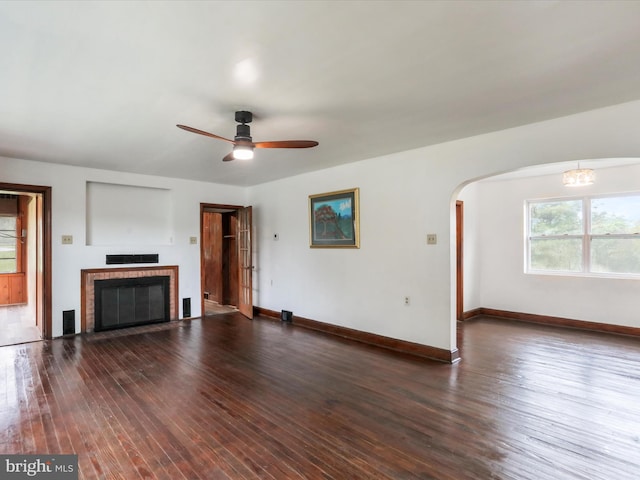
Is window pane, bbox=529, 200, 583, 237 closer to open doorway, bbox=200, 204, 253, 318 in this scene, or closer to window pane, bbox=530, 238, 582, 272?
window pane, bbox=530, 238, 582, 272

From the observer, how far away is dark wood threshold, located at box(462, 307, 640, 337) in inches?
203

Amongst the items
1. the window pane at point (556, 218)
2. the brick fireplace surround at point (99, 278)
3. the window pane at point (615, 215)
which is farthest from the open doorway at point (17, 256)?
the window pane at point (615, 215)

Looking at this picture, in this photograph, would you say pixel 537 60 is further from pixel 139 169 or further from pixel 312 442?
pixel 139 169

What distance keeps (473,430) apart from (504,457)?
1.03ft

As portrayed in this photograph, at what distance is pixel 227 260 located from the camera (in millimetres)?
8016

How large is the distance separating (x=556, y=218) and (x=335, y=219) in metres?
3.98

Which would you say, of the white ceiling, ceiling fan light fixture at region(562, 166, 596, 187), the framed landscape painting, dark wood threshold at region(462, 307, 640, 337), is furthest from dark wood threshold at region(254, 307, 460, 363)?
ceiling fan light fixture at region(562, 166, 596, 187)

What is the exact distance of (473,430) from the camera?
2.49 meters

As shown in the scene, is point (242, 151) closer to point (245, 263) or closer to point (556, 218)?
point (245, 263)

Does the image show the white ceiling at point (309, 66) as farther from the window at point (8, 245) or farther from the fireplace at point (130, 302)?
the window at point (8, 245)

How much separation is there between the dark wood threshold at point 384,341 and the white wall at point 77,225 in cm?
243

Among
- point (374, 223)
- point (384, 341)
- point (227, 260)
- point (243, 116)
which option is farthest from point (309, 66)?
point (227, 260)

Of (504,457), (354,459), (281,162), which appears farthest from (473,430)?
(281,162)

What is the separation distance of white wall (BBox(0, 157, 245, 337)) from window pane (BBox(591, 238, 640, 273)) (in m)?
7.05
